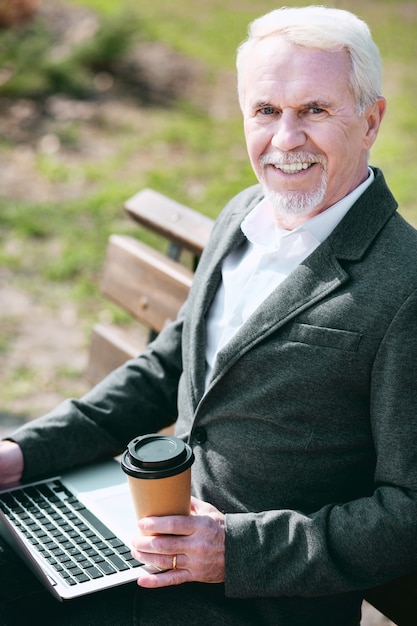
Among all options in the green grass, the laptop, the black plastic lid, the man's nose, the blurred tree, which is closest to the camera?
the black plastic lid

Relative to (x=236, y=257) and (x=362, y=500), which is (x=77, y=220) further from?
(x=362, y=500)

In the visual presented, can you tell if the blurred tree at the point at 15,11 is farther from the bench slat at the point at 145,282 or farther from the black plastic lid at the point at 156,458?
the black plastic lid at the point at 156,458

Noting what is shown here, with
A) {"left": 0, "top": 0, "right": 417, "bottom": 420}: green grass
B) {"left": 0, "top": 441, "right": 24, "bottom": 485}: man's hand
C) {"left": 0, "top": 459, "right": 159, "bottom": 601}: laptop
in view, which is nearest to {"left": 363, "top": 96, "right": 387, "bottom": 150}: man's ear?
{"left": 0, "top": 459, "right": 159, "bottom": 601}: laptop

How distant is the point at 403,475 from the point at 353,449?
0.56ft

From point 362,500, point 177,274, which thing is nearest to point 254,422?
point 362,500

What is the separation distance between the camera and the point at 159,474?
1.76 meters

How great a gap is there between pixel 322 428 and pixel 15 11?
8.92 metres

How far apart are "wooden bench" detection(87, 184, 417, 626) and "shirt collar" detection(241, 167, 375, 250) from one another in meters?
0.52

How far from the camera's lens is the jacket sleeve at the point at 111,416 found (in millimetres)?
2367

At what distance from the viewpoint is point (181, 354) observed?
8.23 ft

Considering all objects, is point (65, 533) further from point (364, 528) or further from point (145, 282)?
point (145, 282)

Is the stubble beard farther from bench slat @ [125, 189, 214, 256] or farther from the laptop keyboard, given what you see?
the laptop keyboard

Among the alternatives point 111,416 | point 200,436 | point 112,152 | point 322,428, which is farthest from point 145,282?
point 112,152

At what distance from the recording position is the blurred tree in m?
9.69
